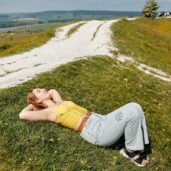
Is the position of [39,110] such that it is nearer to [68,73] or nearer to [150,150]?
[150,150]

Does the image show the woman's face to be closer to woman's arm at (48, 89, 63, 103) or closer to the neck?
the neck

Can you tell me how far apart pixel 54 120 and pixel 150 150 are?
11.9 ft

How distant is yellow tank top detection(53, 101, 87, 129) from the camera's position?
12.7 meters

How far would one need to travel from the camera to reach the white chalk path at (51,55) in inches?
820

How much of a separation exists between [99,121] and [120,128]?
795mm

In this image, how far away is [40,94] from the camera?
12773 mm

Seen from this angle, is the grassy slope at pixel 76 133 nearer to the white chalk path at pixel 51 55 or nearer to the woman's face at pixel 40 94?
the woman's face at pixel 40 94

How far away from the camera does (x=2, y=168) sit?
37.3 feet

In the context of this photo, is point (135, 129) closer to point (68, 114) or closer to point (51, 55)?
point (68, 114)

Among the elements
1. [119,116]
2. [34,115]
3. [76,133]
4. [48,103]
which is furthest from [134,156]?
[34,115]

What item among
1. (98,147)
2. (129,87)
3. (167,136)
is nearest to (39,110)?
(98,147)

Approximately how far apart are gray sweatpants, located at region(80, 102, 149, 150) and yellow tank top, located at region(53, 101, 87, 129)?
1.26 ft

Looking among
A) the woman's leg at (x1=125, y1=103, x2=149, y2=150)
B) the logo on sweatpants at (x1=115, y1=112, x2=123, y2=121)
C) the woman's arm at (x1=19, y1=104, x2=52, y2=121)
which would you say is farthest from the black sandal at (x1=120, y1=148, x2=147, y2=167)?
the woman's arm at (x1=19, y1=104, x2=52, y2=121)

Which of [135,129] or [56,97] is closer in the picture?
[135,129]
